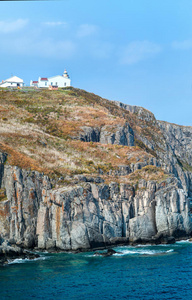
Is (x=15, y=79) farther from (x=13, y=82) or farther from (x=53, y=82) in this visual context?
(x=53, y=82)

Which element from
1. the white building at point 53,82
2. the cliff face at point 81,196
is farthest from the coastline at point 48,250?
the white building at point 53,82

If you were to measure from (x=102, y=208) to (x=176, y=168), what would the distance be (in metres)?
113

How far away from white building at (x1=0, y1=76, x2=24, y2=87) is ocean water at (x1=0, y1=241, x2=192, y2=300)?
125231 mm

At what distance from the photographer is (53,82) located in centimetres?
18525

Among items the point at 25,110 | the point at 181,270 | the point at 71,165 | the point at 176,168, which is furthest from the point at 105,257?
the point at 176,168

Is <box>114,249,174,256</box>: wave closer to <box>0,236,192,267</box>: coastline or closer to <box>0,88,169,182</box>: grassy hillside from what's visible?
<box>0,236,192,267</box>: coastline

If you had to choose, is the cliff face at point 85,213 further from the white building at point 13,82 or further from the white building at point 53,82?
the white building at point 53,82

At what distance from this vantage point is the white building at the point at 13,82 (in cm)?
18000

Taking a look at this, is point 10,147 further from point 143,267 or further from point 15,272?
point 143,267

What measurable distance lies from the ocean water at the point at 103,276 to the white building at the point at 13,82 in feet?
411

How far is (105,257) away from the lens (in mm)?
66562

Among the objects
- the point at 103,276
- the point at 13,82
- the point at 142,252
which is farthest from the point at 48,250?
the point at 13,82

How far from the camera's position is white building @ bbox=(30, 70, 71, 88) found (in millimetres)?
184250

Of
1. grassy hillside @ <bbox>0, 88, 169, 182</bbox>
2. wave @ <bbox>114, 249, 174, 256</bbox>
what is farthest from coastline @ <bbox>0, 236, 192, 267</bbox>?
grassy hillside @ <bbox>0, 88, 169, 182</bbox>
